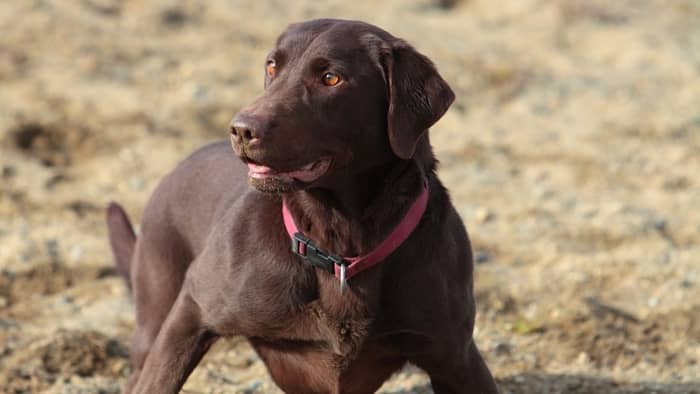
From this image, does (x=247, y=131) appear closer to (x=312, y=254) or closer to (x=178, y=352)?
(x=312, y=254)

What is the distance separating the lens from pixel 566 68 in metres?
11.3

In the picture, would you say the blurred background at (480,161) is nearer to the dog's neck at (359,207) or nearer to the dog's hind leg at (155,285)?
the dog's hind leg at (155,285)

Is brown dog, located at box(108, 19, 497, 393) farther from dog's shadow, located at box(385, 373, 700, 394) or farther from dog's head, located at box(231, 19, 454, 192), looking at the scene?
dog's shadow, located at box(385, 373, 700, 394)

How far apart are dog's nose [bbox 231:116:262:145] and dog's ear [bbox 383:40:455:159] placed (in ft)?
1.61

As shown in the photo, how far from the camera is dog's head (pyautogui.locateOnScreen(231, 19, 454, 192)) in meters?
3.60

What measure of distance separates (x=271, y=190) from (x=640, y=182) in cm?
567

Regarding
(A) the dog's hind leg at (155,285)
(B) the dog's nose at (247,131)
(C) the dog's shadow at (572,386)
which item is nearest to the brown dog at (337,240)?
(B) the dog's nose at (247,131)

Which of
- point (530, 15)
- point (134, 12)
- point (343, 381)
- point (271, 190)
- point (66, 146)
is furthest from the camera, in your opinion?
point (530, 15)

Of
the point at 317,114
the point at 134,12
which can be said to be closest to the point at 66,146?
the point at 134,12

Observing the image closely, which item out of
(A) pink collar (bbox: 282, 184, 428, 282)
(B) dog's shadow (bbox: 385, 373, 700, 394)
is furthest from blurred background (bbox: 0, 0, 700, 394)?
(A) pink collar (bbox: 282, 184, 428, 282)

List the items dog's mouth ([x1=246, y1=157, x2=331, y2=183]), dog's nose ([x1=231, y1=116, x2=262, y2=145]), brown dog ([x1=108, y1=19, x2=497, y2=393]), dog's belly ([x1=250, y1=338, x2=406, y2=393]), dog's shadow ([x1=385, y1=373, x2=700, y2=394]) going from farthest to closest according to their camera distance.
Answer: dog's shadow ([x1=385, y1=373, x2=700, y2=394]), dog's belly ([x1=250, y1=338, x2=406, y2=393]), brown dog ([x1=108, y1=19, x2=497, y2=393]), dog's mouth ([x1=246, y1=157, x2=331, y2=183]), dog's nose ([x1=231, y1=116, x2=262, y2=145])

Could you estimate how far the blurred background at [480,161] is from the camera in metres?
5.63

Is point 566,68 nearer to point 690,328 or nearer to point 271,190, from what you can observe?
point 690,328

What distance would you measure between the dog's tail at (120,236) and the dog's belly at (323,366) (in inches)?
58.3
